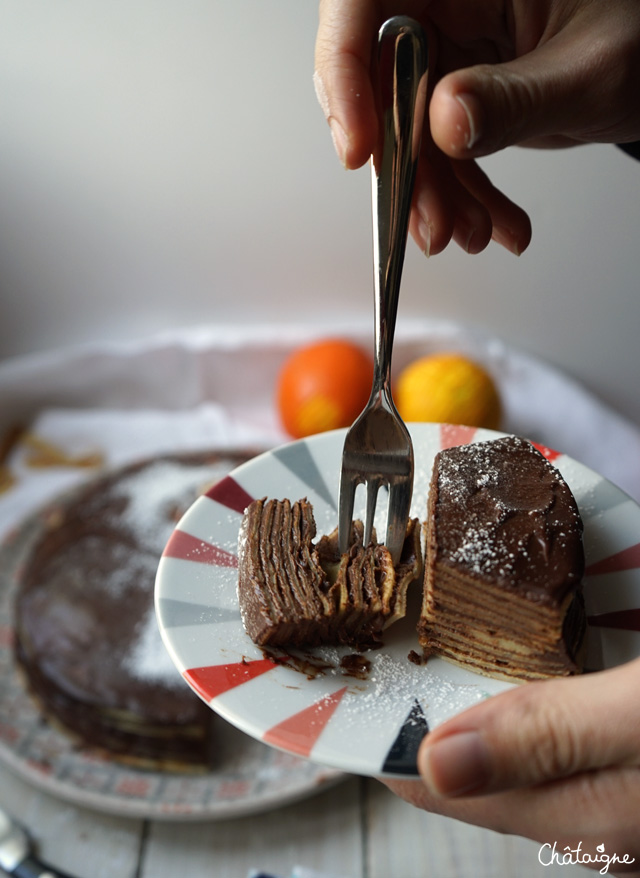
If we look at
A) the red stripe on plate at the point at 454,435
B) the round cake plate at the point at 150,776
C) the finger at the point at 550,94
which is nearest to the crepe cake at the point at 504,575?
the red stripe on plate at the point at 454,435

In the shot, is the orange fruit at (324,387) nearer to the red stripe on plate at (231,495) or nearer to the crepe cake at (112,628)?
the crepe cake at (112,628)

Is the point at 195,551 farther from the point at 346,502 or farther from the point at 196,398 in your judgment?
the point at 196,398

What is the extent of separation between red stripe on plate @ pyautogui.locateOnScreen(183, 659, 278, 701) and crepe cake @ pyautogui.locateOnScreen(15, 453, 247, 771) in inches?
28.9

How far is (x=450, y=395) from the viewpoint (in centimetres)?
175

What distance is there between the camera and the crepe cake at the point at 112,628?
146 cm

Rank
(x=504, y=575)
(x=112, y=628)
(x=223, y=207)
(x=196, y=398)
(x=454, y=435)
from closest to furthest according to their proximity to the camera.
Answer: (x=504, y=575) → (x=454, y=435) → (x=112, y=628) → (x=223, y=207) → (x=196, y=398)

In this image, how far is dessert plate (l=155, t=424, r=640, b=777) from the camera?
0.70 meters

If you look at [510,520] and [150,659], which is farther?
[150,659]

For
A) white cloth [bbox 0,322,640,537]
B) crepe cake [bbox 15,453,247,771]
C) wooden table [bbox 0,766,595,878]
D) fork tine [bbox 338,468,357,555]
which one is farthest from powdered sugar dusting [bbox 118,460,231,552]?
fork tine [bbox 338,468,357,555]

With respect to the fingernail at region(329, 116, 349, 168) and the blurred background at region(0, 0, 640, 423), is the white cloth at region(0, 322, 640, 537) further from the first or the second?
the fingernail at region(329, 116, 349, 168)

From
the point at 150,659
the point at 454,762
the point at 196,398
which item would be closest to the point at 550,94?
A: the point at 454,762

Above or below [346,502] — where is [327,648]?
below

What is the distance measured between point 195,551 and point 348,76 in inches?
21.7

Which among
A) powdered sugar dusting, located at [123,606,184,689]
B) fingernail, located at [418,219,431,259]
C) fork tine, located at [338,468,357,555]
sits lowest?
powdered sugar dusting, located at [123,606,184,689]
